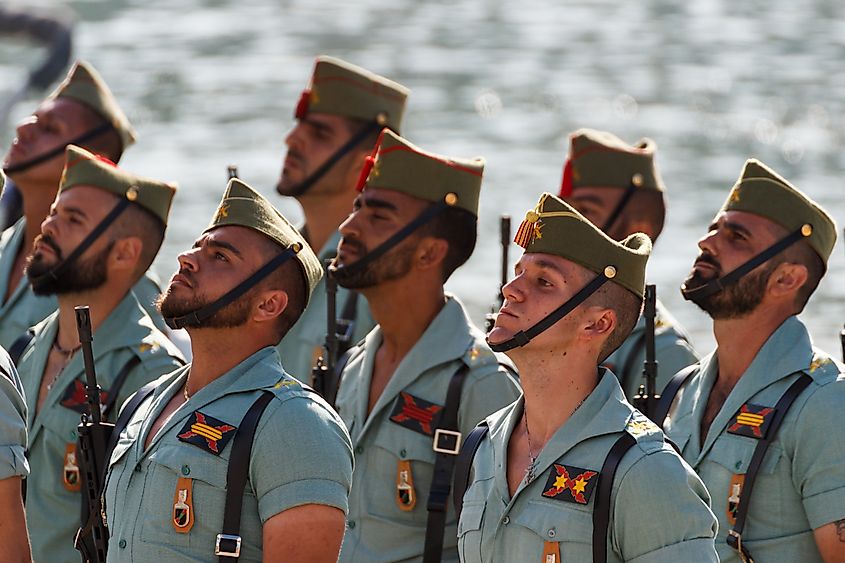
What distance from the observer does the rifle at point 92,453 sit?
6250mm

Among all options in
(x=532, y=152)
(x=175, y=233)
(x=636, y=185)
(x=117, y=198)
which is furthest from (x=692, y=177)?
(x=117, y=198)

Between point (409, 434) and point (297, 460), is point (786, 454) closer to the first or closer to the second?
point (409, 434)

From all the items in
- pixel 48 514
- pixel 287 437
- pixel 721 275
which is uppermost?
pixel 721 275

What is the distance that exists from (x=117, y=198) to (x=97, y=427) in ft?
4.93

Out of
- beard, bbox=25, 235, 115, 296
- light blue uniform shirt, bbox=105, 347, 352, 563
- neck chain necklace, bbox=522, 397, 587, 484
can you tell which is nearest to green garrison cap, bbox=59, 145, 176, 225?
beard, bbox=25, 235, 115, 296

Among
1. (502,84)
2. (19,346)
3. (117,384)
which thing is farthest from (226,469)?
(502,84)

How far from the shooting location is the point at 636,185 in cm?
887

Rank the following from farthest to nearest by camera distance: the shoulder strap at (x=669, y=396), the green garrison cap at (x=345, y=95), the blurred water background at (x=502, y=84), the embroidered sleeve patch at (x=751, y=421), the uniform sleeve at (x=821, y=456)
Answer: the blurred water background at (x=502, y=84) < the green garrison cap at (x=345, y=95) < the shoulder strap at (x=669, y=396) < the embroidered sleeve patch at (x=751, y=421) < the uniform sleeve at (x=821, y=456)

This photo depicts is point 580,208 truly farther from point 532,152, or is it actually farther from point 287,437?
point 532,152

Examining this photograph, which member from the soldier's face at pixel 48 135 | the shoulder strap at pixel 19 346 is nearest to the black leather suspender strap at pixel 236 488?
the shoulder strap at pixel 19 346

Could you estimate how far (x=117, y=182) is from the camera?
7699mm

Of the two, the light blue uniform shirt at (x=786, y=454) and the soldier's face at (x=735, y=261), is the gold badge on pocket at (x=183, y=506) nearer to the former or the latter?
the light blue uniform shirt at (x=786, y=454)

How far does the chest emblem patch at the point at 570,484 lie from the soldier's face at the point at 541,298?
38cm

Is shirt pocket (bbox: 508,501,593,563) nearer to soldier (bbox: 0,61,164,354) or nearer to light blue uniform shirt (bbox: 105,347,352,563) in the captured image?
light blue uniform shirt (bbox: 105,347,352,563)
